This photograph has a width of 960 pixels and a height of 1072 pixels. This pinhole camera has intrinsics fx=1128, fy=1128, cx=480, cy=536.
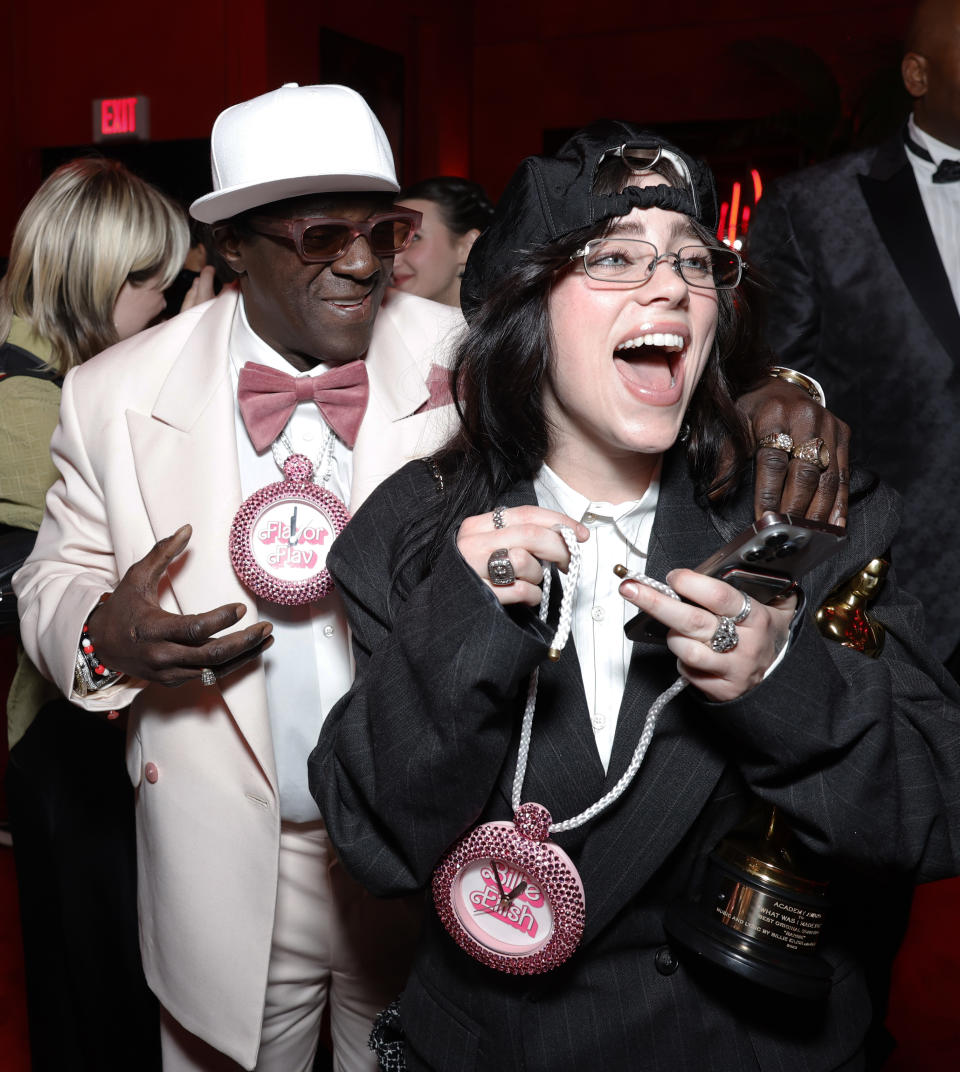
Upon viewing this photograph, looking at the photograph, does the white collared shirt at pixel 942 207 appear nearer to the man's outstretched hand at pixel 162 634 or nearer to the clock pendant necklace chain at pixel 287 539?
the clock pendant necklace chain at pixel 287 539

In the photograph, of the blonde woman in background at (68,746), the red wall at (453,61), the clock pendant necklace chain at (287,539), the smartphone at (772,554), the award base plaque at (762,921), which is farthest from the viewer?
the red wall at (453,61)

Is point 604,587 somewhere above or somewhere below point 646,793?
above

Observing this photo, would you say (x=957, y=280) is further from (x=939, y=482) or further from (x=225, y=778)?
(x=225, y=778)

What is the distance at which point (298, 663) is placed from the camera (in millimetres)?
1925

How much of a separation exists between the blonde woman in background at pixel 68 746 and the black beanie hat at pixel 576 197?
1455mm

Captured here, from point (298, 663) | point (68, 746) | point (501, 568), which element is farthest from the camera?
point (68, 746)

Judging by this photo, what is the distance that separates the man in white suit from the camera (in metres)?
1.88

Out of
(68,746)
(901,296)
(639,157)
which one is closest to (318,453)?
(639,157)

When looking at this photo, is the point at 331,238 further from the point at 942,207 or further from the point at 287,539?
the point at 942,207

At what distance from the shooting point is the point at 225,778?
190 centimetres

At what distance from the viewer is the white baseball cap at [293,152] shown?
1.87 m

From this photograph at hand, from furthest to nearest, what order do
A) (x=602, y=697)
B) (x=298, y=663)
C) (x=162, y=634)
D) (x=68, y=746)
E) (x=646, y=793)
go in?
(x=68, y=746) < (x=298, y=663) < (x=162, y=634) < (x=602, y=697) < (x=646, y=793)

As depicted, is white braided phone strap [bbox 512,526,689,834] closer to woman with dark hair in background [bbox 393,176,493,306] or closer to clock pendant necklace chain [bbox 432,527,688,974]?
clock pendant necklace chain [bbox 432,527,688,974]

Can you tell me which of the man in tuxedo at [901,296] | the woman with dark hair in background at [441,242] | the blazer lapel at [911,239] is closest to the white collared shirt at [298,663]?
the man in tuxedo at [901,296]
